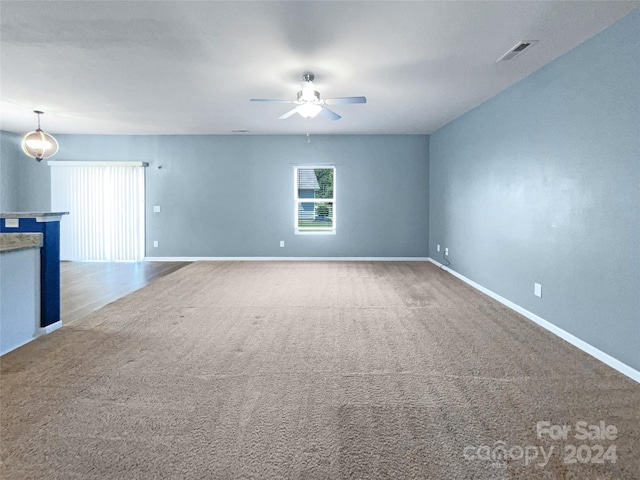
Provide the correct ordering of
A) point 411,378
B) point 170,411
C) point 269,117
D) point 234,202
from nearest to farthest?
1. point 170,411
2. point 411,378
3. point 269,117
4. point 234,202

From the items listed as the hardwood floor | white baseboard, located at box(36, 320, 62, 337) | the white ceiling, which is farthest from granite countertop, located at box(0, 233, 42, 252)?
the white ceiling

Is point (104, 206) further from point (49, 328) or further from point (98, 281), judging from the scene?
point (49, 328)

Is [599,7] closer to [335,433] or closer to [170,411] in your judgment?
[335,433]

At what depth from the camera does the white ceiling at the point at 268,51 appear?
2.80 meters

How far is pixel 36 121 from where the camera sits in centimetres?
670

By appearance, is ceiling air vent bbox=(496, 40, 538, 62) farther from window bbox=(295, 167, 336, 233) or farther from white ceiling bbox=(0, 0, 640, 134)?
window bbox=(295, 167, 336, 233)

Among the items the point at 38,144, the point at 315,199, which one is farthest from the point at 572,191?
the point at 38,144

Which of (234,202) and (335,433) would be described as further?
(234,202)

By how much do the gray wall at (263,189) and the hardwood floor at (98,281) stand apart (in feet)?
3.29

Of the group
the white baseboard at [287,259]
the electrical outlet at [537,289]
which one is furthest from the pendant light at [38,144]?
the electrical outlet at [537,289]

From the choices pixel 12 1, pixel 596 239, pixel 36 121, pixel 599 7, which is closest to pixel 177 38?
pixel 12 1

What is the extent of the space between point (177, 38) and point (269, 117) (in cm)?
309

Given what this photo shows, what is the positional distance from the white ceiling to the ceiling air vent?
0.06 meters

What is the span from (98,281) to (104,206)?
2725 mm
